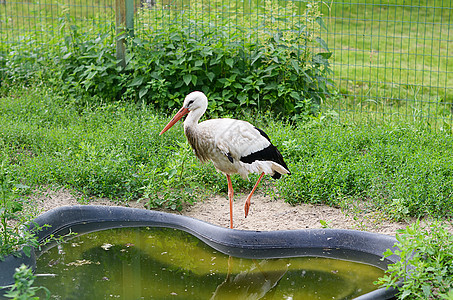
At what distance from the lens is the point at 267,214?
17.0 feet

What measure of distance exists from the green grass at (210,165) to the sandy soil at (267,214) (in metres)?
0.09

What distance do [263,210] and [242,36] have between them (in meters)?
3.06

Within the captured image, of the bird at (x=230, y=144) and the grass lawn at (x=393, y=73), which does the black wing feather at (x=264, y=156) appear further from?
the grass lawn at (x=393, y=73)

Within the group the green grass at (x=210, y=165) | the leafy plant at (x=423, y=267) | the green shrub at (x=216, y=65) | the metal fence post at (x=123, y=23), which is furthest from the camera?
the metal fence post at (x=123, y=23)

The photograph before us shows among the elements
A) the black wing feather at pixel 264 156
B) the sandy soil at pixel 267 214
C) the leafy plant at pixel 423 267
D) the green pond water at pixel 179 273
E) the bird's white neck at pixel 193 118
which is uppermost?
the bird's white neck at pixel 193 118

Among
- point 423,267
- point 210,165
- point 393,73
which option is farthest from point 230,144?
point 393,73

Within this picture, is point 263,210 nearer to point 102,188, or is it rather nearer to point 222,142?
point 222,142

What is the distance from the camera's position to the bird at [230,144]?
15.6 ft

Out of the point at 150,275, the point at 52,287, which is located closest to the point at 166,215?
the point at 150,275

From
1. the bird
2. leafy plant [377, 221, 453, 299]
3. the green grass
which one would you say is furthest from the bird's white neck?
leafy plant [377, 221, 453, 299]

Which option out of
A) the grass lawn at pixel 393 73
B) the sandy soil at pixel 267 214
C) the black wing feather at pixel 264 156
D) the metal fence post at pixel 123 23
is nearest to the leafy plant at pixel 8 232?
the sandy soil at pixel 267 214

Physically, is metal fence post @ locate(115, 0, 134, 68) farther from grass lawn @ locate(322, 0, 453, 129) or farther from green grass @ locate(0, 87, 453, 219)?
grass lawn @ locate(322, 0, 453, 129)

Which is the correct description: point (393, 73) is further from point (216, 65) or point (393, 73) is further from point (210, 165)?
point (210, 165)

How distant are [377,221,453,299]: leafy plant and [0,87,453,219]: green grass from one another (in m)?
1.07
